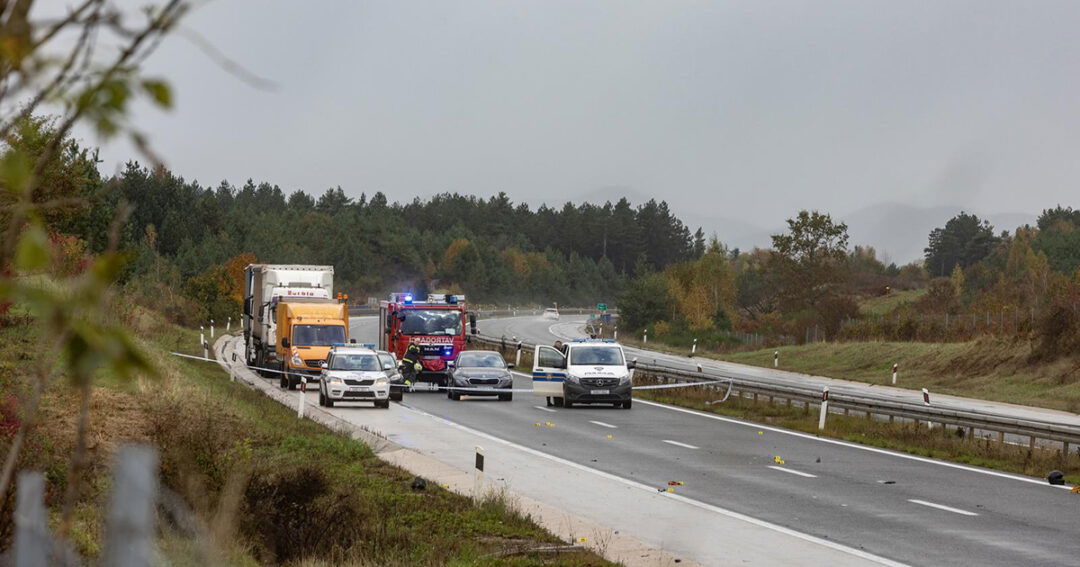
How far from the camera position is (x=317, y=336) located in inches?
1588

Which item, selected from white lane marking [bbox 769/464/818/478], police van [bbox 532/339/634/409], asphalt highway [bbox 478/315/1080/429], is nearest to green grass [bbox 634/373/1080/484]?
police van [bbox 532/339/634/409]

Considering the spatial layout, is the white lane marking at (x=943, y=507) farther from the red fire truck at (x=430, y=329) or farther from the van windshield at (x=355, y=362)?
the red fire truck at (x=430, y=329)

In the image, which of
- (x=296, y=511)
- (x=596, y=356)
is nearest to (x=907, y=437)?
(x=596, y=356)

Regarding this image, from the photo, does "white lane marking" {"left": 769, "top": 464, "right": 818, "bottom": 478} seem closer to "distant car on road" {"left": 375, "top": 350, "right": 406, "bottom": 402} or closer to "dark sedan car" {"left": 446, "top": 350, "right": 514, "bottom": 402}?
"distant car on road" {"left": 375, "top": 350, "right": 406, "bottom": 402}

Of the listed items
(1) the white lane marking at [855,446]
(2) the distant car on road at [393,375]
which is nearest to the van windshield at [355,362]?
(2) the distant car on road at [393,375]

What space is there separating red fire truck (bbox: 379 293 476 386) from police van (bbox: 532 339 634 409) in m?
6.13

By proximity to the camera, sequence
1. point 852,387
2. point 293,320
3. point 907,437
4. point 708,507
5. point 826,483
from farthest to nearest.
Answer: point 852,387 → point 293,320 → point 907,437 → point 826,483 → point 708,507

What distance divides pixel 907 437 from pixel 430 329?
18.5m

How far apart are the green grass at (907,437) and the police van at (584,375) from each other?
2.40 meters

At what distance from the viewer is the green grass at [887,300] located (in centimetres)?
11975

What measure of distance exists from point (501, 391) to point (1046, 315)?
2339cm

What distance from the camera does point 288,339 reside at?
131 ft

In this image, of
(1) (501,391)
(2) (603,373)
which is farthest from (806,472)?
(1) (501,391)

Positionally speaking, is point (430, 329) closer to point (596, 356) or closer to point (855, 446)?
point (596, 356)
